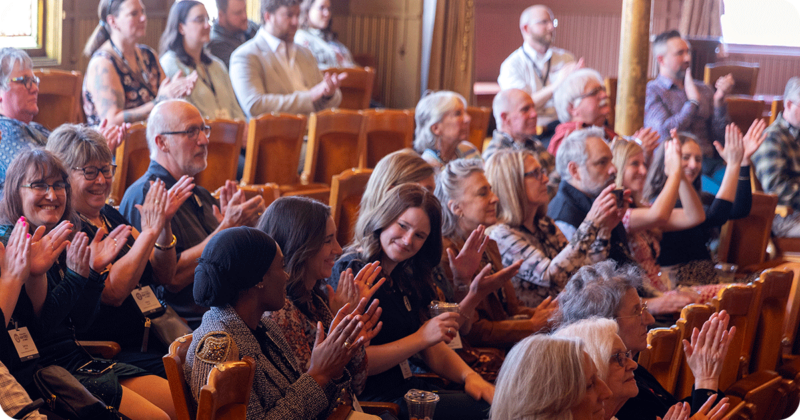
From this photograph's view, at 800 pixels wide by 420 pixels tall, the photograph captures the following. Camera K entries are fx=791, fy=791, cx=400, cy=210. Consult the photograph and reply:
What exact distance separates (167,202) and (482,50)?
7.16 meters

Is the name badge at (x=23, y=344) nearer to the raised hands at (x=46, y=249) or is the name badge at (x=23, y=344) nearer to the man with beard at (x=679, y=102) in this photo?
the raised hands at (x=46, y=249)

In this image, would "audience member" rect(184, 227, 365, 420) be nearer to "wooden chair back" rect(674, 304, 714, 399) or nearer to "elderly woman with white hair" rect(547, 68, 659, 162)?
"wooden chair back" rect(674, 304, 714, 399)

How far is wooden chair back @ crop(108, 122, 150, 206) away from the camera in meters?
3.21

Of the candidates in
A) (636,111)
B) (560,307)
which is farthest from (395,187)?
(636,111)

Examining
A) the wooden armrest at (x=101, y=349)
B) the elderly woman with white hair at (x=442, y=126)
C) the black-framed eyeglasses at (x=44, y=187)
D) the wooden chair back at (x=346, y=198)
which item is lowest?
the wooden armrest at (x=101, y=349)

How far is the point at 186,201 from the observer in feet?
9.07

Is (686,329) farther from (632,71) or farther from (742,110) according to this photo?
(742,110)

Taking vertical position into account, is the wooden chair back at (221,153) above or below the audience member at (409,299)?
above

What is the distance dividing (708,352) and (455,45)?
5.13 m

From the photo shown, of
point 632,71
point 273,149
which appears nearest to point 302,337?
point 273,149

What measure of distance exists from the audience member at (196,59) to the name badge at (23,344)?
2.34 metres

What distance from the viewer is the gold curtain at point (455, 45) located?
6.92 metres

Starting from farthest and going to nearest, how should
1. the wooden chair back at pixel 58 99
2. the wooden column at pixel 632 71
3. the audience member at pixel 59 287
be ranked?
the wooden column at pixel 632 71 → the wooden chair back at pixel 58 99 → the audience member at pixel 59 287

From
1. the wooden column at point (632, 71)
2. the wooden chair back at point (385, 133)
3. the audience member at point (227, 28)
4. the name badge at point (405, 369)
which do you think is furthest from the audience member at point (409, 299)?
the audience member at point (227, 28)
